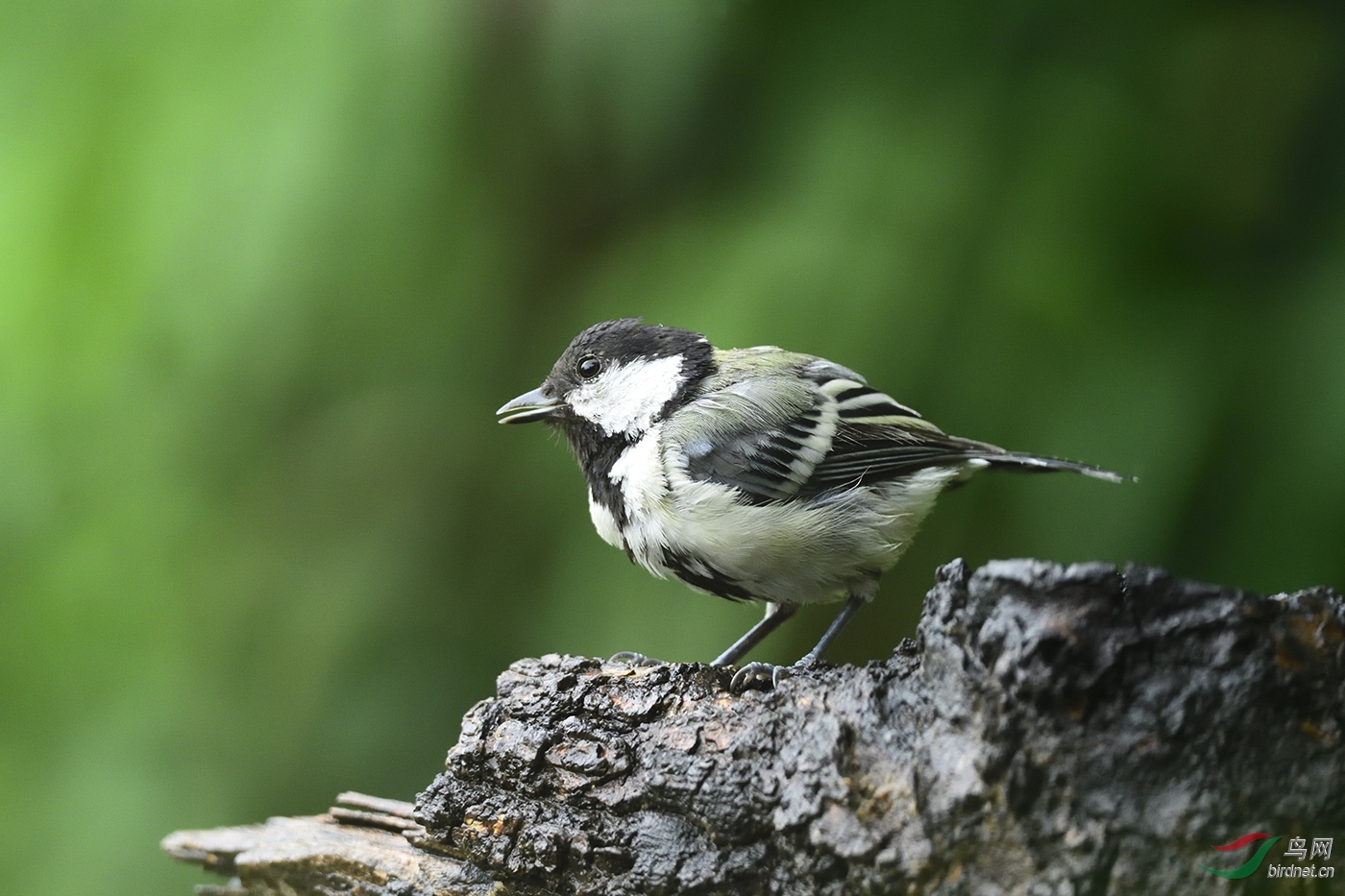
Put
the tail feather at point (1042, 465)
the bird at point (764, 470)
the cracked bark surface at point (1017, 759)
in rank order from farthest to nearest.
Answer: the bird at point (764, 470), the tail feather at point (1042, 465), the cracked bark surface at point (1017, 759)

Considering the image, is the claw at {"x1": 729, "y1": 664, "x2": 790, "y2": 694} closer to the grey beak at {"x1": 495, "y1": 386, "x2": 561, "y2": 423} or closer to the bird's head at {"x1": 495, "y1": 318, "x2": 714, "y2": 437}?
the bird's head at {"x1": 495, "y1": 318, "x2": 714, "y2": 437}

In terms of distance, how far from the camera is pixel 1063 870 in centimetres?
89

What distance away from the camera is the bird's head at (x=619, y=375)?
1.74m

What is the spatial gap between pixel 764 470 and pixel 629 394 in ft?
0.99

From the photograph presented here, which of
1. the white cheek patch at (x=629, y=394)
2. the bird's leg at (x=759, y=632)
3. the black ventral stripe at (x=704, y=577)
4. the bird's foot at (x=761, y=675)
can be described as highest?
the white cheek patch at (x=629, y=394)

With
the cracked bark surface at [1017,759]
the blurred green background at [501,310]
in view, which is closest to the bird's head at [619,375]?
the blurred green background at [501,310]

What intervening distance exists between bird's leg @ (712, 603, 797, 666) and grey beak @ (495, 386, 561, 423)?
1.75 ft

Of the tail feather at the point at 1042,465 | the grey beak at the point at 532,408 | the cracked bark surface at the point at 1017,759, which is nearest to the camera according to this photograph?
the cracked bark surface at the point at 1017,759

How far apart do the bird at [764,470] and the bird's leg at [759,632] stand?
2.1 inches

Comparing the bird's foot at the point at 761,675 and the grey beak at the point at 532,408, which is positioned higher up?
the grey beak at the point at 532,408

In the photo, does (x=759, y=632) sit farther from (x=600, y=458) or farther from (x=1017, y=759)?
(x=1017, y=759)

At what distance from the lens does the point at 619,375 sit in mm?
1769

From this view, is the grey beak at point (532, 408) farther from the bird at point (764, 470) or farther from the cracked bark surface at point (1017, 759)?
the cracked bark surface at point (1017, 759)

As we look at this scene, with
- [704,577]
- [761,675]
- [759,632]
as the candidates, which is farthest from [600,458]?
[761,675]
